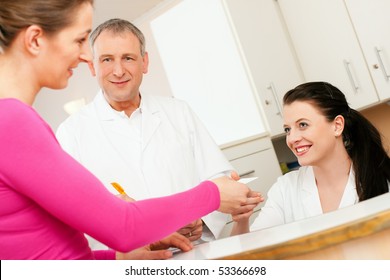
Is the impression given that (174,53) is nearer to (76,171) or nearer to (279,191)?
(279,191)

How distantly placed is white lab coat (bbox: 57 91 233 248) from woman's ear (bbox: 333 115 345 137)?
47cm

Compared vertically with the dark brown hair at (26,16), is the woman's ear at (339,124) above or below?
below

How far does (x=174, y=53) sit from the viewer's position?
312 cm

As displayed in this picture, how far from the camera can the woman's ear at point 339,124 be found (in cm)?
179

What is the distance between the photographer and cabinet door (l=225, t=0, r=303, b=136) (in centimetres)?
267

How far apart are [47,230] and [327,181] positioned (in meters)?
1.24

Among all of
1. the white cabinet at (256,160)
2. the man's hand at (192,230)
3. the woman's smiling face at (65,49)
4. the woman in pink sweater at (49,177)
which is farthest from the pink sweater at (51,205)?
the white cabinet at (256,160)

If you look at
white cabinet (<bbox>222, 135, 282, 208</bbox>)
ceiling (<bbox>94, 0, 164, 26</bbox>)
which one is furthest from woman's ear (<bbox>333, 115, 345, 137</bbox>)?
ceiling (<bbox>94, 0, 164, 26</bbox>)

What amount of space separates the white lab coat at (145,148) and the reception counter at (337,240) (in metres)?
0.93

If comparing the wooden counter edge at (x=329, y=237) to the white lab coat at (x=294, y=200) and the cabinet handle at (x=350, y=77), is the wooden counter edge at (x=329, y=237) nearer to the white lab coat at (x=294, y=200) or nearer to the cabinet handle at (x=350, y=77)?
the white lab coat at (x=294, y=200)

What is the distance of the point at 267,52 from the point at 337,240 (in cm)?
219

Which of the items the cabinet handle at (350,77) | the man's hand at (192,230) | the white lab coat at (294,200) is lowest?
the white lab coat at (294,200)

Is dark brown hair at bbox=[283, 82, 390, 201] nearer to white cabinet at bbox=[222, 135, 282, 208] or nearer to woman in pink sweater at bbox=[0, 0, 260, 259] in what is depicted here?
white cabinet at bbox=[222, 135, 282, 208]

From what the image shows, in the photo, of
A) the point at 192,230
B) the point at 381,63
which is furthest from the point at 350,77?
the point at 192,230
